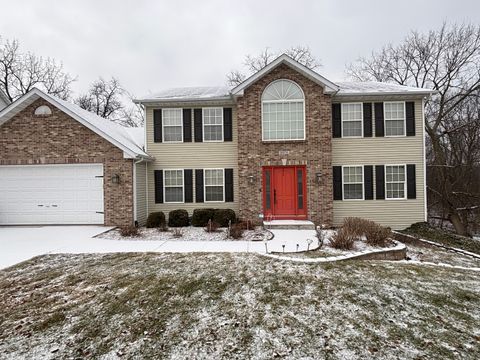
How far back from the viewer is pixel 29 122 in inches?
426

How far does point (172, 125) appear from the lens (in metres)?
12.0

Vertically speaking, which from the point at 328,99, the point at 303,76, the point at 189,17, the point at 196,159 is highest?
the point at 189,17

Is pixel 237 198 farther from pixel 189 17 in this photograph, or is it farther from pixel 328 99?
pixel 189 17

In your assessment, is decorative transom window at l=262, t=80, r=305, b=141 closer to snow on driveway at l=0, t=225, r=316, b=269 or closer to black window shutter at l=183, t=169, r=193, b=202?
black window shutter at l=183, t=169, r=193, b=202

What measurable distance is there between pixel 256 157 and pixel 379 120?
547 cm

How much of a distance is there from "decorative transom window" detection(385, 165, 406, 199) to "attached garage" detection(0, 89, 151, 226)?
1030cm

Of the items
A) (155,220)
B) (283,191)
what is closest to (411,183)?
(283,191)

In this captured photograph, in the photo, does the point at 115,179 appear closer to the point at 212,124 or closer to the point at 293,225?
the point at 212,124

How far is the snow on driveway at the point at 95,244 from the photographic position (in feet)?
23.8

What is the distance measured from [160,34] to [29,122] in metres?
9.42

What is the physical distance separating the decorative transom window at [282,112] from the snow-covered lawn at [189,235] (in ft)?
13.3

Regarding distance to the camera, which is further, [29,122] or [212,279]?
[29,122]

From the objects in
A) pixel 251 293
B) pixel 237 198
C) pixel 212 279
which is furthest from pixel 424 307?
pixel 237 198

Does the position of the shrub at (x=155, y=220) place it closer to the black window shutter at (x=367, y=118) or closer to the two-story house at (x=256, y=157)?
the two-story house at (x=256, y=157)
